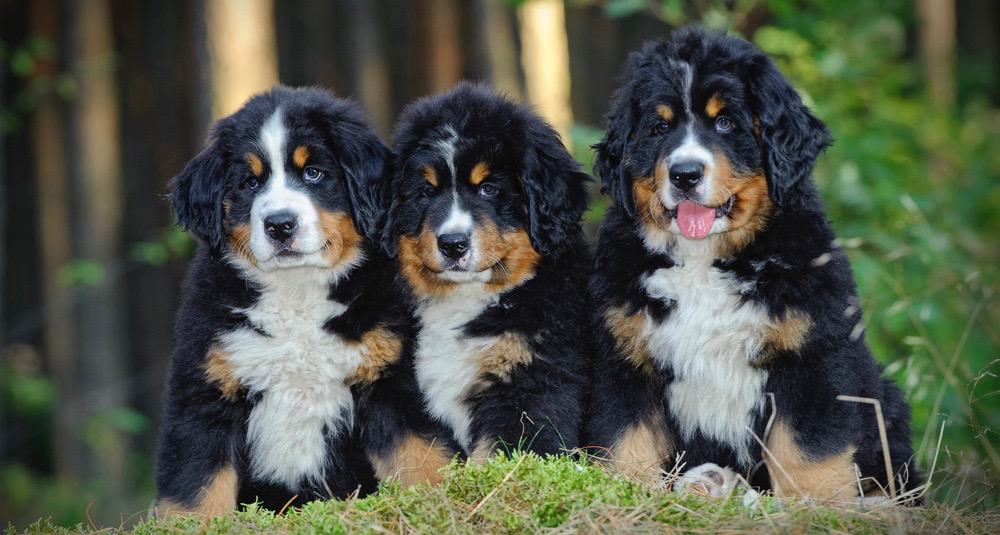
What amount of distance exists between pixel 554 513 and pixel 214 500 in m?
1.49

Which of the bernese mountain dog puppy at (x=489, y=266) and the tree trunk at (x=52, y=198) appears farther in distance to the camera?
the tree trunk at (x=52, y=198)

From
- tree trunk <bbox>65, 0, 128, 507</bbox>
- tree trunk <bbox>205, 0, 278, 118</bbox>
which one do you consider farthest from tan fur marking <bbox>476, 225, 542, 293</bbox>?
tree trunk <bbox>65, 0, 128, 507</bbox>

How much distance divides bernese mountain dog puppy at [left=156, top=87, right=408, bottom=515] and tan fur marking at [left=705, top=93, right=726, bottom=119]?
1346 millimetres

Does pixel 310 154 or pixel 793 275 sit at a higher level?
pixel 310 154

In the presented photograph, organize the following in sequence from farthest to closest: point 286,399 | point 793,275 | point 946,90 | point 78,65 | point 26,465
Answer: point 946,90 → point 26,465 → point 78,65 → point 286,399 → point 793,275

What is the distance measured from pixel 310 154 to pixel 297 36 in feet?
46.4

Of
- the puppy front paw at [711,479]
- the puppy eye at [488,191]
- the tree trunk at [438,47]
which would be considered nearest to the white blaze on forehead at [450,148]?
the puppy eye at [488,191]

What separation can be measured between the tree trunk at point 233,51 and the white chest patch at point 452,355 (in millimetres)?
3278

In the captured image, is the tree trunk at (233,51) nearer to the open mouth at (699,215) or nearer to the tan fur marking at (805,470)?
the open mouth at (699,215)

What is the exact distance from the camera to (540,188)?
423cm

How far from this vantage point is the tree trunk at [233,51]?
6918mm

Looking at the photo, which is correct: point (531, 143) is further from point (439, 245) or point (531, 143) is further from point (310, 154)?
point (310, 154)

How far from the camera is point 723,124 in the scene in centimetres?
395

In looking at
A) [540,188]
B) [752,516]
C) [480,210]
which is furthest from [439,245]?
[752,516]
